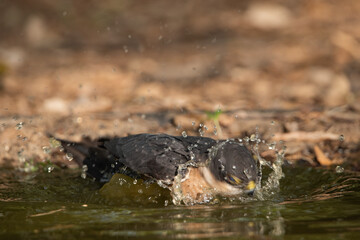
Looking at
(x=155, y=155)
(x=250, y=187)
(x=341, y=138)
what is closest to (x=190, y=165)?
(x=155, y=155)

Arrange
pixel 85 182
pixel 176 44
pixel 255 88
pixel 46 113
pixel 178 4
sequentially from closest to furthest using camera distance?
pixel 85 182 < pixel 46 113 < pixel 255 88 < pixel 176 44 < pixel 178 4

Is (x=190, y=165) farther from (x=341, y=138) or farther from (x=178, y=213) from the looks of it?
(x=341, y=138)

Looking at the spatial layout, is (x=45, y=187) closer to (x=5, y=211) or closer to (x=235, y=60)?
(x=5, y=211)

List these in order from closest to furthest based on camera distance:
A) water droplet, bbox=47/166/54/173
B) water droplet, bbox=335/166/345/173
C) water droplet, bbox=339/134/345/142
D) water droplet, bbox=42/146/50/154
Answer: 1. water droplet, bbox=335/166/345/173
2. water droplet, bbox=47/166/54/173
3. water droplet, bbox=42/146/50/154
4. water droplet, bbox=339/134/345/142

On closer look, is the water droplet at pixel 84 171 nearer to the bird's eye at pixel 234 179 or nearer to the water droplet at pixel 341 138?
the bird's eye at pixel 234 179

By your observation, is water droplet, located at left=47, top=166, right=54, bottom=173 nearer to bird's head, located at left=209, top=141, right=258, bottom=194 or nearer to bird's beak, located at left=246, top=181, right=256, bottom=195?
bird's head, located at left=209, top=141, right=258, bottom=194

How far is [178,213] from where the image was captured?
400cm

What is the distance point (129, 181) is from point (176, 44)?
563 centimetres

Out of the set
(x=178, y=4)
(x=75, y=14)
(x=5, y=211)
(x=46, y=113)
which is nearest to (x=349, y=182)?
(x=5, y=211)

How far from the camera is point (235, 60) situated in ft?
31.6

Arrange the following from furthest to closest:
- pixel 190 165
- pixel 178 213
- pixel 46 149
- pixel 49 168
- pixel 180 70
Result: pixel 180 70, pixel 46 149, pixel 49 168, pixel 190 165, pixel 178 213

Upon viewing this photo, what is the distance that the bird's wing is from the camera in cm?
477

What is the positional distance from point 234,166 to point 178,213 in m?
0.88

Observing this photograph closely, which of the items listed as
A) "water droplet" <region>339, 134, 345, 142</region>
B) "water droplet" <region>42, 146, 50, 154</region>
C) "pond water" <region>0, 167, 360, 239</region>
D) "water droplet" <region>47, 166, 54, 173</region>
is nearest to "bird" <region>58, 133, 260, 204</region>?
"pond water" <region>0, 167, 360, 239</region>
